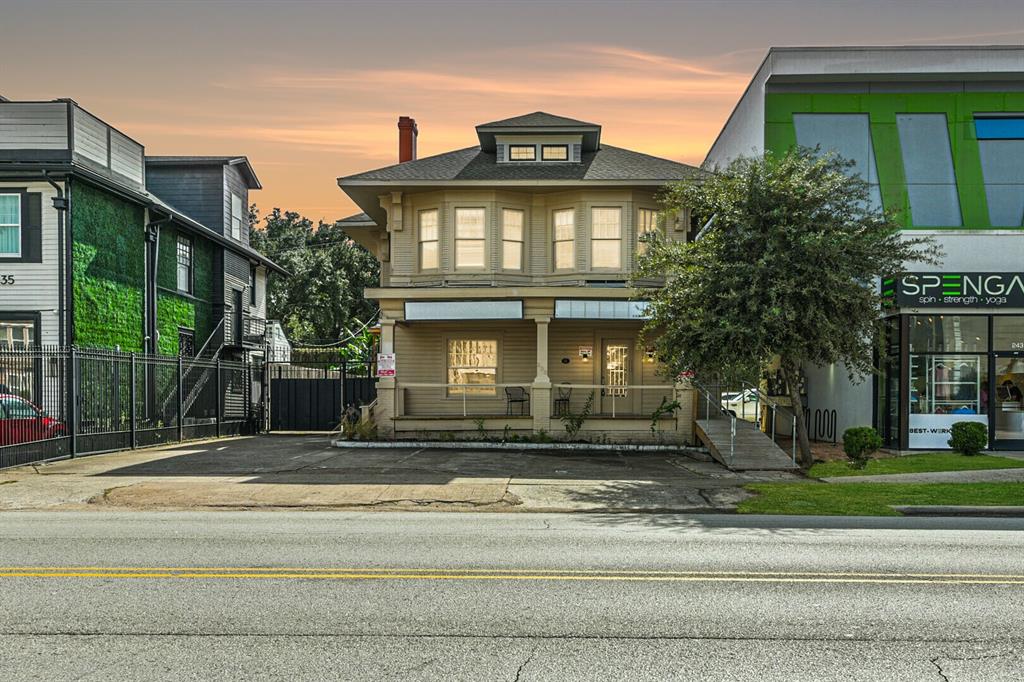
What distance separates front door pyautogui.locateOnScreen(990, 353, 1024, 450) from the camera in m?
23.0

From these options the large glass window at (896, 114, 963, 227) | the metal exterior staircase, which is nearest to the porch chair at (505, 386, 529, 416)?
the metal exterior staircase

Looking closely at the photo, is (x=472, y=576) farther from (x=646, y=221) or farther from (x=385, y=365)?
(x=646, y=221)

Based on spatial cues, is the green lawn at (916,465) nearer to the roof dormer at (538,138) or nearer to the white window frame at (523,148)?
the roof dormer at (538,138)

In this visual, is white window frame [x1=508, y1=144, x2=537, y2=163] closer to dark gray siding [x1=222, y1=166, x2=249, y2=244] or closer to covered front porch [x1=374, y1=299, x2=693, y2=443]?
covered front porch [x1=374, y1=299, x2=693, y2=443]

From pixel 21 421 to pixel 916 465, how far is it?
62.8ft

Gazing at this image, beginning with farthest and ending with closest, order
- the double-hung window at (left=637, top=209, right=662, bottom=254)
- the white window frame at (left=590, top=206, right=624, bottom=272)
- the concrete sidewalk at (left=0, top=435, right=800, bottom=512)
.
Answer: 1. the double-hung window at (left=637, top=209, right=662, bottom=254)
2. the white window frame at (left=590, top=206, right=624, bottom=272)
3. the concrete sidewalk at (left=0, top=435, right=800, bottom=512)

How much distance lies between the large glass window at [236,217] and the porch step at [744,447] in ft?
73.9

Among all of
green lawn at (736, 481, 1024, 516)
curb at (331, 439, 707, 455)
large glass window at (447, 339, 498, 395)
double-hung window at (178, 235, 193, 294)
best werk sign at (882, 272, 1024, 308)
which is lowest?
curb at (331, 439, 707, 455)

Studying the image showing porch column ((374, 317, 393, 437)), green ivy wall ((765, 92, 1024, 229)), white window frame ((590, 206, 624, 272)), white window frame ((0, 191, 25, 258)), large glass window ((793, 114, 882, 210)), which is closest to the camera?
white window frame ((0, 191, 25, 258))

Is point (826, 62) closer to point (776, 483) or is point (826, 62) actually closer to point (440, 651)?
point (776, 483)

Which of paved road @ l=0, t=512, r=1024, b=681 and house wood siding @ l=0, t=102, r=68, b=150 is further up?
house wood siding @ l=0, t=102, r=68, b=150

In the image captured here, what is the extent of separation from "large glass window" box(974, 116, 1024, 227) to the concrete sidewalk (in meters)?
12.1

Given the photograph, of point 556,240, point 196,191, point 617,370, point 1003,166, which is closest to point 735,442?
point 617,370

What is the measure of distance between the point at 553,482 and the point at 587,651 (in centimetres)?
1107
